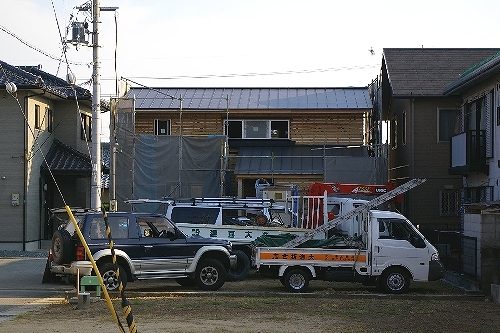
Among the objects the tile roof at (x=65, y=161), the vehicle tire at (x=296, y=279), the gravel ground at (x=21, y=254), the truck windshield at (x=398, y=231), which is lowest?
the gravel ground at (x=21, y=254)

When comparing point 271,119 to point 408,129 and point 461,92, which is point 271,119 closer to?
point 408,129

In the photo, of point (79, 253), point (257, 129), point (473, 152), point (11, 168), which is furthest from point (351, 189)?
point (11, 168)

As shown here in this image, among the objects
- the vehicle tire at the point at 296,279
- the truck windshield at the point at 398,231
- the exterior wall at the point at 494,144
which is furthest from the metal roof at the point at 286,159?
the vehicle tire at the point at 296,279

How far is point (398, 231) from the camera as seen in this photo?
19562 millimetres

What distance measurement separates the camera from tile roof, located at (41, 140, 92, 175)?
32.8 metres

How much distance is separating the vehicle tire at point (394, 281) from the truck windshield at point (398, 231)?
2.48 ft

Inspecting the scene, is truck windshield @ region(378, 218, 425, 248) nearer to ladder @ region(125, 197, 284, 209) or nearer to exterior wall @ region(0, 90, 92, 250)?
ladder @ region(125, 197, 284, 209)

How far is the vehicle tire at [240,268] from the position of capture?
2131cm

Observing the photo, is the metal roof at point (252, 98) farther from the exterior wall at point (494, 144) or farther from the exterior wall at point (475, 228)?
the exterior wall at point (475, 228)

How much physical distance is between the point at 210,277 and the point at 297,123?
19982 millimetres

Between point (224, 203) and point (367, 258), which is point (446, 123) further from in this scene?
point (367, 258)

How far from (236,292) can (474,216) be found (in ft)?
20.8

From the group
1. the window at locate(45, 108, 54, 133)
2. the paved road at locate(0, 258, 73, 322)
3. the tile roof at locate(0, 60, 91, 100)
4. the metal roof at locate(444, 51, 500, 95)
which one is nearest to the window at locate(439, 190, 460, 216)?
the metal roof at locate(444, 51, 500, 95)

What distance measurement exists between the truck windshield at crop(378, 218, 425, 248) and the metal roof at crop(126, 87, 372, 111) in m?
18.6
